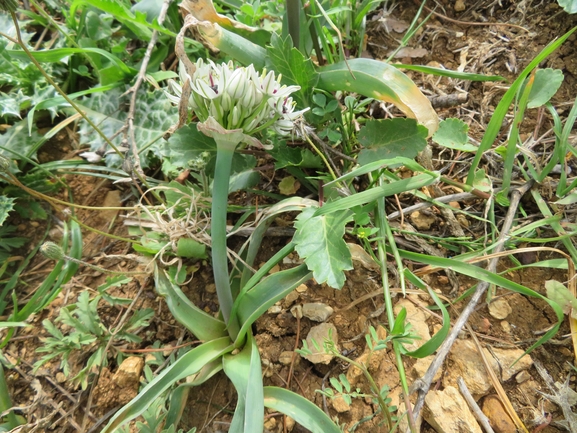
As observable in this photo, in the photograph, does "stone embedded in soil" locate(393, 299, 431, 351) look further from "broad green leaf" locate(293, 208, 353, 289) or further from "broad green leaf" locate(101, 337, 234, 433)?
"broad green leaf" locate(101, 337, 234, 433)

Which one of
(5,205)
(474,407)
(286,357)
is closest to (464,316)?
(474,407)

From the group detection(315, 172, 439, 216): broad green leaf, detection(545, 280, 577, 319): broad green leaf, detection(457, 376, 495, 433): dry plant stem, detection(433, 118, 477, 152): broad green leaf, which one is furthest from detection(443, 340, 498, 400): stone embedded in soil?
detection(433, 118, 477, 152): broad green leaf

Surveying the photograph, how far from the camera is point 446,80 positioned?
5.45ft

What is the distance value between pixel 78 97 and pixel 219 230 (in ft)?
4.11

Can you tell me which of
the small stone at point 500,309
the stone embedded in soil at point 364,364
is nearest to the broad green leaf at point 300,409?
the stone embedded in soil at point 364,364

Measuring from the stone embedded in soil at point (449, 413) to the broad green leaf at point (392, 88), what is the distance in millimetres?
772

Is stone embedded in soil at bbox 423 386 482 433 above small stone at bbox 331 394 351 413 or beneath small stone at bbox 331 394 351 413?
above

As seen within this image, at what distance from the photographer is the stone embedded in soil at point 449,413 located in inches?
41.5

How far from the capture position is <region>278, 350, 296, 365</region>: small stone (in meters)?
1.22

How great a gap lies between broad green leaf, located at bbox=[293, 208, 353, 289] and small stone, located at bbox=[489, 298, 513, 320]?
56 centimetres

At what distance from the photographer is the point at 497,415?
1.09 meters

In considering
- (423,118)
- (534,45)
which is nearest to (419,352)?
(423,118)

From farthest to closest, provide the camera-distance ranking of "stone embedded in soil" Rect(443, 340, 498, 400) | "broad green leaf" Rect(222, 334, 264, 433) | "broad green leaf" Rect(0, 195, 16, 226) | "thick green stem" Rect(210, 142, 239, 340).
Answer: "broad green leaf" Rect(0, 195, 16, 226) → "stone embedded in soil" Rect(443, 340, 498, 400) → "thick green stem" Rect(210, 142, 239, 340) → "broad green leaf" Rect(222, 334, 264, 433)

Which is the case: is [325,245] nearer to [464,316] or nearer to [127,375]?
[464,316]
